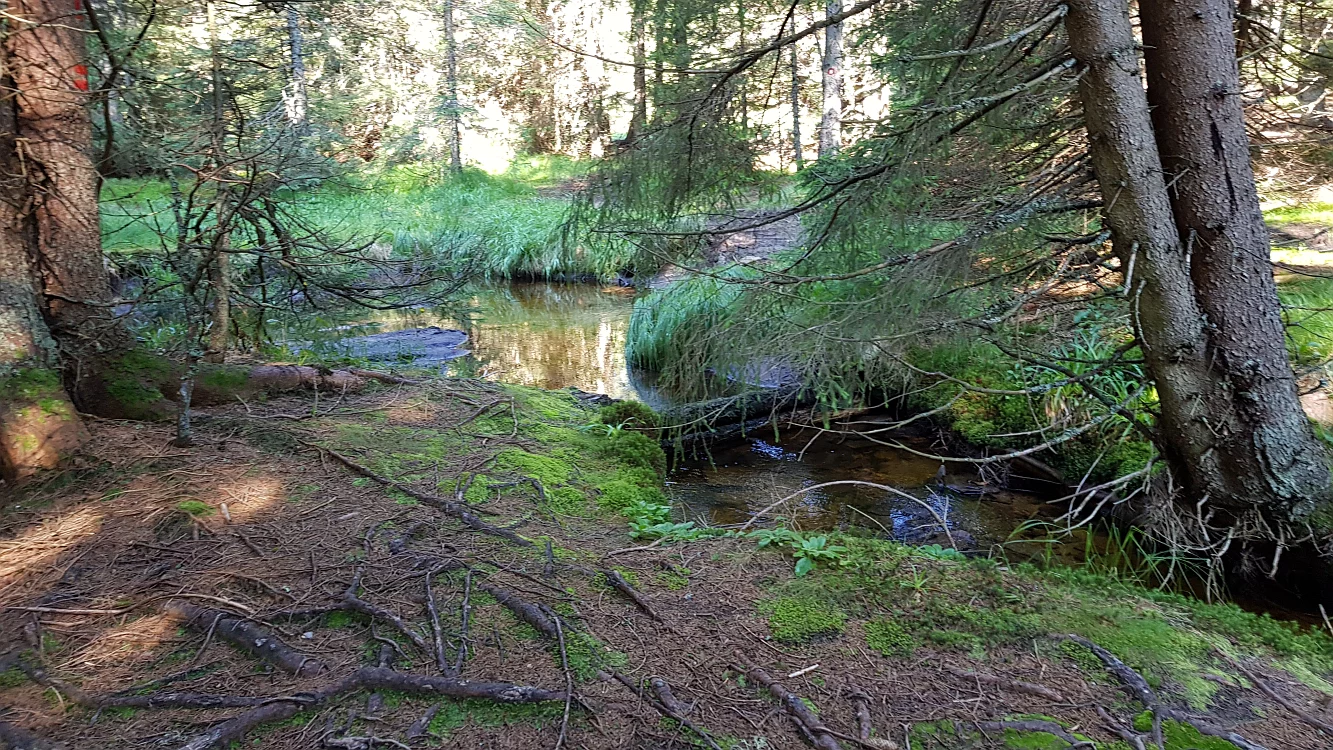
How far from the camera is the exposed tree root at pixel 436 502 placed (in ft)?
11.2

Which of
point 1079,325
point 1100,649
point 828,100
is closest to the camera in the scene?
point 1100,649

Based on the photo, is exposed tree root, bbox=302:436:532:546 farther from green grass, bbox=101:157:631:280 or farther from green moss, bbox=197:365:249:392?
green grass, bbox=101:157:631:280

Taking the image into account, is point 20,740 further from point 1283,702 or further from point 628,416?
point 628,416

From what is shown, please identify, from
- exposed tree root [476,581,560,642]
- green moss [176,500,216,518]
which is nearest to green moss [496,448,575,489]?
exposed tree root [476,581,560,642]

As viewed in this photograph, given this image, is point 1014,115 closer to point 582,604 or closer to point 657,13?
point 657,13

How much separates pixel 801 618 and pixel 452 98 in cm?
2052

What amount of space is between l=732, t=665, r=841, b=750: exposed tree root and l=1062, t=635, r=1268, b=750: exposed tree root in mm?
974

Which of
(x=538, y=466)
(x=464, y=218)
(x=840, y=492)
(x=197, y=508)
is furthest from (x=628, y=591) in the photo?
(x=464, y=218)

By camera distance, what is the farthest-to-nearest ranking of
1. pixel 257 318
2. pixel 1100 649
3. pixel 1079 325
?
pixel 257 318 < pixel 1079 325 < pixel 1100 649

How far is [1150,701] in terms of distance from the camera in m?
2.34

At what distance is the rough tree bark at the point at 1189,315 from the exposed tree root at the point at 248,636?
3.76 metres

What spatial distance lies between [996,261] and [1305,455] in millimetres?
1695

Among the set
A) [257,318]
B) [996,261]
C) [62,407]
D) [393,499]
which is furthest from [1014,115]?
[257,318]

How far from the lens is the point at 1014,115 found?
4008mm
